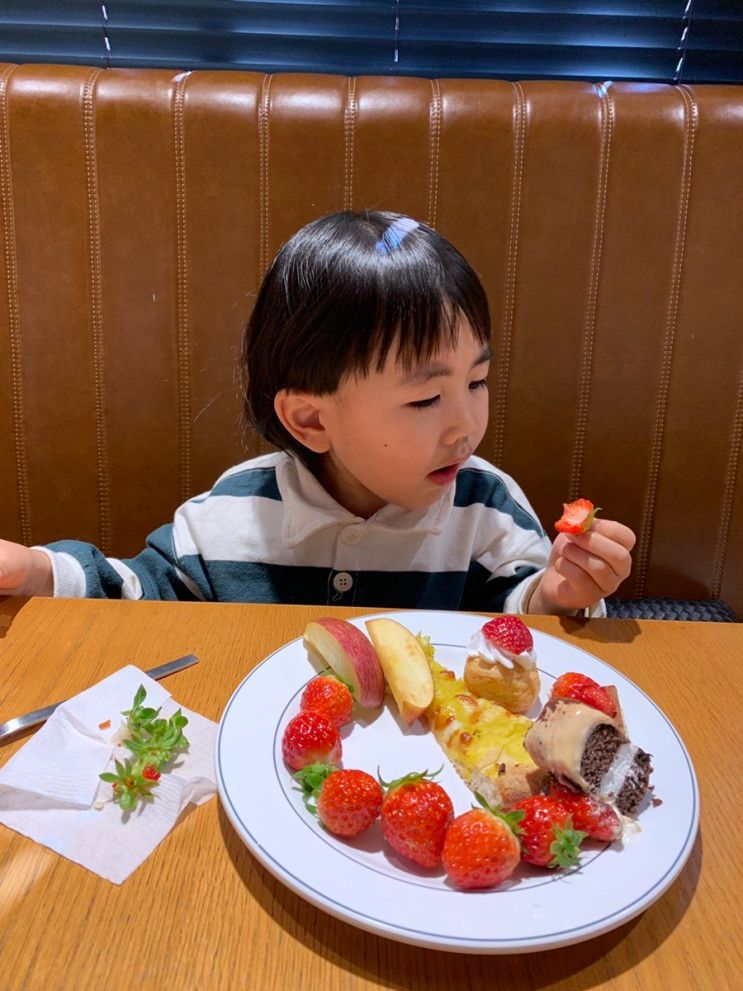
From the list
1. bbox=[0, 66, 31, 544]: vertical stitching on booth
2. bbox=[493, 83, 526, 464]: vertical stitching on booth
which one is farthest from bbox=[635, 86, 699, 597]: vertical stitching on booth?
bbox=[0, 66, 31, 544]: vertical stitching on booth

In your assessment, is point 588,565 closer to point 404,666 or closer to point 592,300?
point 404,666

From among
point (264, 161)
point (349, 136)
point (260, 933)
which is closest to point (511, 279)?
point (349, 136)

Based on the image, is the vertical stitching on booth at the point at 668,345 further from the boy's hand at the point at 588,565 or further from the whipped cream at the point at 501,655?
the whipped cream at the point at 501,655

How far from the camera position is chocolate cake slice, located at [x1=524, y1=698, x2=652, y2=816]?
0.65m

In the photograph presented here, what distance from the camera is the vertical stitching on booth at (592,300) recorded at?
1.43 meters

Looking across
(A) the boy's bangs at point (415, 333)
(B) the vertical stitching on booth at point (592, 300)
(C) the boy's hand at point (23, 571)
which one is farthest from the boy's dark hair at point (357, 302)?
(B) the vertical stitching on booth at point (592, 300)

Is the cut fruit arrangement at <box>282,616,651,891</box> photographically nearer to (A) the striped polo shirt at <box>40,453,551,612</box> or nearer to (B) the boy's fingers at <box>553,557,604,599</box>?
(B) the boy's fingers at <box>553,557,604,599</box>

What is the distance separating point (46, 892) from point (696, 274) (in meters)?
1.39

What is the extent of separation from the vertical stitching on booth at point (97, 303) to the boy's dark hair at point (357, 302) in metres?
0.52

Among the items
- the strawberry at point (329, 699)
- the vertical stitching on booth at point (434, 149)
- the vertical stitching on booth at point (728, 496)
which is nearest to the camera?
the strawberry at point (329, 699)

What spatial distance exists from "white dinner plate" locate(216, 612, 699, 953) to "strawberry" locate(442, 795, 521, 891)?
1 centimetres

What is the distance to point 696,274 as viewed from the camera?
4.82ft

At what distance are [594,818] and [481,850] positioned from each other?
10cm

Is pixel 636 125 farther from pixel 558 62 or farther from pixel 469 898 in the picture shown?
pixel 469 898
